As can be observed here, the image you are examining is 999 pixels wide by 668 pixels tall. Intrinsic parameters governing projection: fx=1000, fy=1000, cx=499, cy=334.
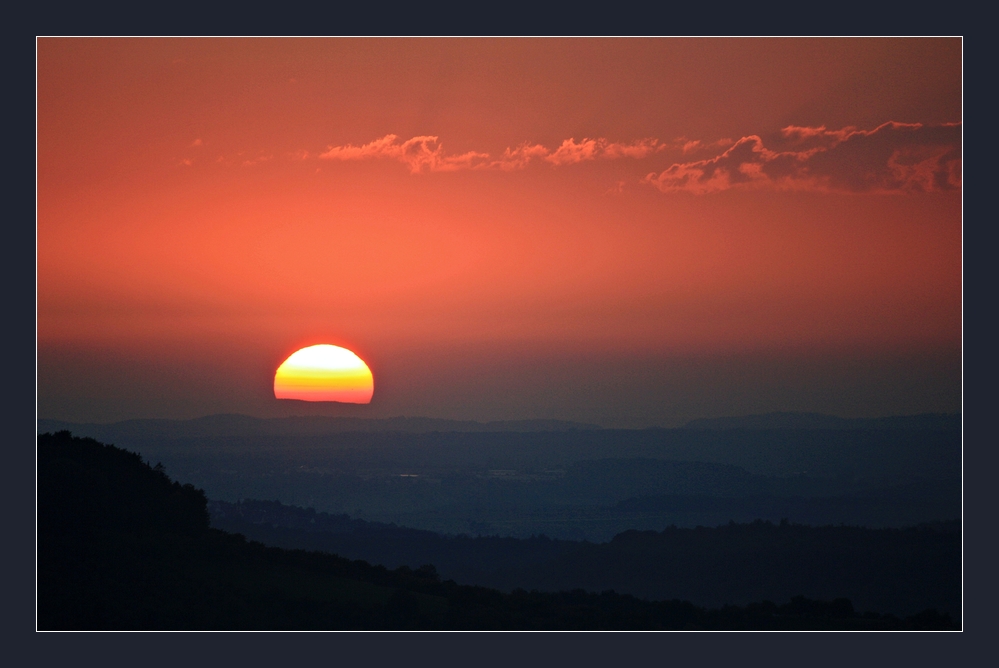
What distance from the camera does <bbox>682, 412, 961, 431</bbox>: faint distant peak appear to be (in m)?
17.1

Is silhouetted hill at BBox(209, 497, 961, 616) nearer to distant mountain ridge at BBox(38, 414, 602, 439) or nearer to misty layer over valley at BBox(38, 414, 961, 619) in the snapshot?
misty layer over valley at BBox(38, 414, 961, 619)

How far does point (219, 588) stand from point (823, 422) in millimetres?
12253

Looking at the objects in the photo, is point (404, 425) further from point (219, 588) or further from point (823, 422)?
point (823, 422)

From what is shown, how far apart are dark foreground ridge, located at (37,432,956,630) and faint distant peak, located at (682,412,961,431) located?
3.26 meters

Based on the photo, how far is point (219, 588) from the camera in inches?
634

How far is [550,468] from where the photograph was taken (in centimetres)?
2405

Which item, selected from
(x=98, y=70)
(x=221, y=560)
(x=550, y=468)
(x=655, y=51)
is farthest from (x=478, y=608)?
(x=98, y=70)

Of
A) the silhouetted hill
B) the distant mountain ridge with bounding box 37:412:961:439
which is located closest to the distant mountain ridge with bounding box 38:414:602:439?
the distant mountain ridge with bounding box 37:412:961:439

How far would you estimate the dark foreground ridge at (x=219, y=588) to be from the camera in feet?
50.5

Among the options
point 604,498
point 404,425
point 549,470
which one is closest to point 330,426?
point 404,425

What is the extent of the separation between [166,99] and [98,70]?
3.80ft

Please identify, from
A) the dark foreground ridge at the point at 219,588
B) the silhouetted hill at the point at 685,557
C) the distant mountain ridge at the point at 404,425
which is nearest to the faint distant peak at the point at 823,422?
the distant mountain ridge at the point at 404,425

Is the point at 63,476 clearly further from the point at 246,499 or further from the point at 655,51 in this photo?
the point at 655,51

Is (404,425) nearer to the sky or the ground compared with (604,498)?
nearer to the sky
